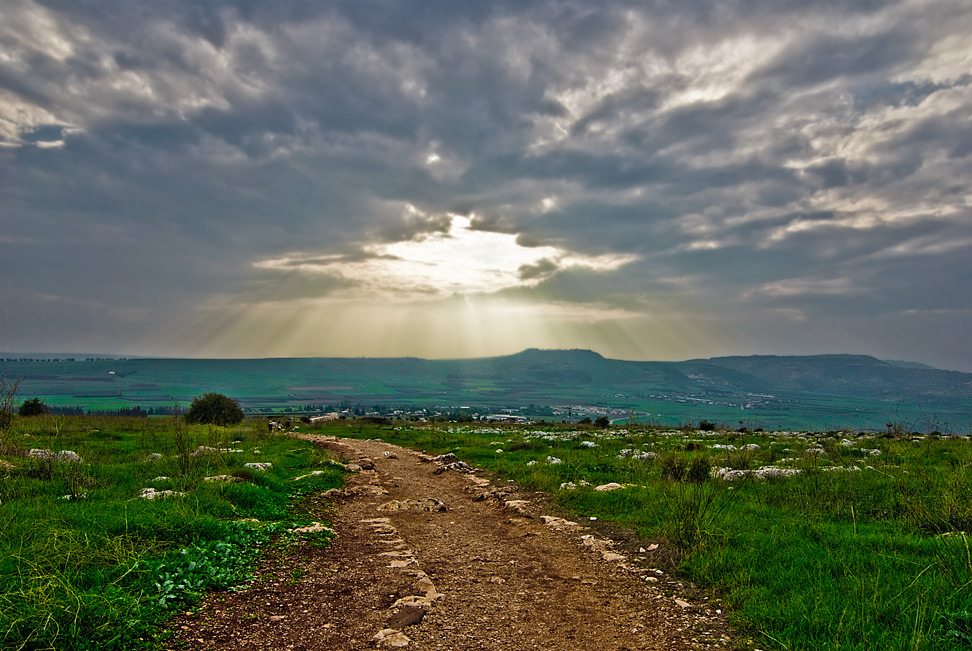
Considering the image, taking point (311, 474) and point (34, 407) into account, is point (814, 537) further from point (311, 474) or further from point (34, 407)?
point (34, 407)

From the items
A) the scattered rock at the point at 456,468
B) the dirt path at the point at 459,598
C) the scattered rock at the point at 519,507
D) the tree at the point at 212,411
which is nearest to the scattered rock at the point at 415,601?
the dirt path at the point at 459,598

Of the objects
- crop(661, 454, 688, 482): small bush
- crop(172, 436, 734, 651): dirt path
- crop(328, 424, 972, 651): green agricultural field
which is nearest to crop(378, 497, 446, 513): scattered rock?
crop(172, 436, 734, 651): dirt path

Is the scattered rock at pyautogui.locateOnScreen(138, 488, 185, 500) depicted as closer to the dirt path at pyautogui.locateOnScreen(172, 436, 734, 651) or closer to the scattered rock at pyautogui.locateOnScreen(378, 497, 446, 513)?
the dirt path at pyautogui.locateOnScreen(172, 436, 734, 651)

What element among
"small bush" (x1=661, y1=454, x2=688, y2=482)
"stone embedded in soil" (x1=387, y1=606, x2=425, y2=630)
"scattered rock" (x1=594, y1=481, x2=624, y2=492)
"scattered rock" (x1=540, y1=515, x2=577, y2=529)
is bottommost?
"scattered rock" (x1=540, y1=515, x2=577, y2=529)

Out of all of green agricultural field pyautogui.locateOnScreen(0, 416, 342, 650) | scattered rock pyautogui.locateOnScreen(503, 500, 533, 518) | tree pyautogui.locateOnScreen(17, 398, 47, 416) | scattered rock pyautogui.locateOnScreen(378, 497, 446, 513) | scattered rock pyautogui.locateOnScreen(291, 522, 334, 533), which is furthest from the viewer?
tree pyautogui.locateOnScreen(17, 398, 47, 416)

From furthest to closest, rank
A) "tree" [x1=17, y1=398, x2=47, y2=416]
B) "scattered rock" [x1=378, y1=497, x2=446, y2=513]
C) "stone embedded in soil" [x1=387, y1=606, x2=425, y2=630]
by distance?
1. "tree" [x1=17, y1=398, x2=47, y2=416]
2. "scattered rock" [x1=378, y1=497, x2=446, y2=513]
3. "stone embedded in soil" [x1=387, y1=606, x2=425, y2=630]

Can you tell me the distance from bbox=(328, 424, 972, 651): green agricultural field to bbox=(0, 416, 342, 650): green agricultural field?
23.6ft

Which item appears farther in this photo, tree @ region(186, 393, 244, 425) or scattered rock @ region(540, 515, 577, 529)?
tree @ region(186, 393, 244, 425)

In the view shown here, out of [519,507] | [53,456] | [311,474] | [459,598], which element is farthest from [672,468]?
[53,456]

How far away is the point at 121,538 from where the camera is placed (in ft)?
23.1

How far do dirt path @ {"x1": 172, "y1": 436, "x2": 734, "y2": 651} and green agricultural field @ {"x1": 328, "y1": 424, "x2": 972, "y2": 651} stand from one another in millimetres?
894

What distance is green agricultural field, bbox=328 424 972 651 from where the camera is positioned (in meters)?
5.37

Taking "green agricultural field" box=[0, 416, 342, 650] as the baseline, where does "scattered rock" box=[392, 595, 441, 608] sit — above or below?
below

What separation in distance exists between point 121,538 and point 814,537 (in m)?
11.7
